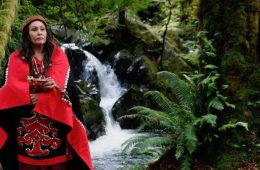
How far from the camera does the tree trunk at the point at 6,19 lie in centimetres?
389

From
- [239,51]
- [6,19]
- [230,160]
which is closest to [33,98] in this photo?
[6,19]

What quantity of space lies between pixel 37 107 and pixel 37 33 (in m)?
0.65

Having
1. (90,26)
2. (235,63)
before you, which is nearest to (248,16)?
(235,63)

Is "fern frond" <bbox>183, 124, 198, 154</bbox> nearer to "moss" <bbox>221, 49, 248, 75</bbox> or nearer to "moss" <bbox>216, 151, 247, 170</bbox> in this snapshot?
"moss" <bbox>216, 151, 247, 170</bbox>

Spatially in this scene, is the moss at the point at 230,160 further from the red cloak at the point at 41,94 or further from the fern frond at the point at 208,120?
the red cloak at the point at 41,94

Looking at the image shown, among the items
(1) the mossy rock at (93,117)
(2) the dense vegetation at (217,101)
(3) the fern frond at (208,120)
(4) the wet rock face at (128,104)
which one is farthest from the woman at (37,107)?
(4) the wet rock face at (128,104)

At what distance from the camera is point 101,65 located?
1467 centimetres

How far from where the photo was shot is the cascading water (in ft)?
30.8

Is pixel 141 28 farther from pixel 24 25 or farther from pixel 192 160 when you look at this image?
pixel 24 25

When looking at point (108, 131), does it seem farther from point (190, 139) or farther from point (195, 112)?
point (190, 139)

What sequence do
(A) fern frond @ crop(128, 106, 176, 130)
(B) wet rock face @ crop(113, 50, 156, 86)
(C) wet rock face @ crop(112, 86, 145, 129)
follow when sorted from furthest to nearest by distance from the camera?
(B) wet rock face @ crop(113, 50, 156, 86), (C) wet rock face @ crop(112, 86, 145, 129), (A) fern frond @ crop(128, 106, 176, 130)

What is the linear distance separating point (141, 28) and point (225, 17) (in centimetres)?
1000

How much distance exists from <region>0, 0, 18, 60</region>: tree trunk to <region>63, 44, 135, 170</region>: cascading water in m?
5.24

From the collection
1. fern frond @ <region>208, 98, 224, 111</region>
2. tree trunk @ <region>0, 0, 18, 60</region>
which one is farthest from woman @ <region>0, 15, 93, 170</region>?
fern frond @ <region>208, 98, 224, 111</region>
